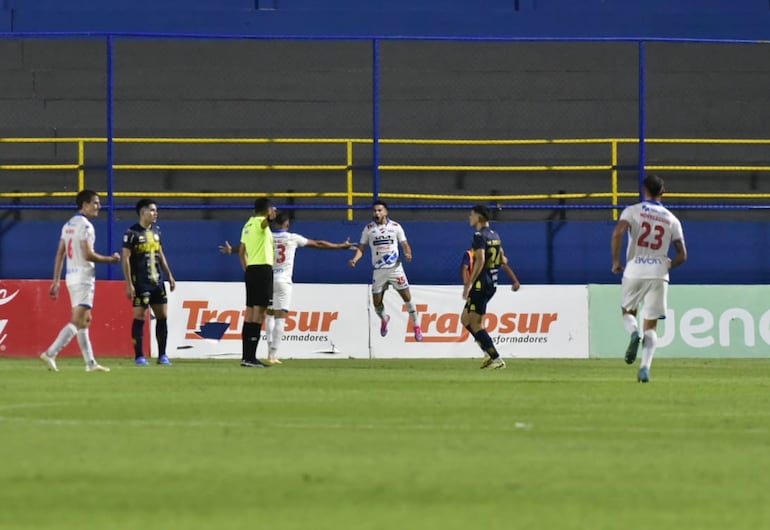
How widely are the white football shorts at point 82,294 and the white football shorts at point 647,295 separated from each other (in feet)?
18.6

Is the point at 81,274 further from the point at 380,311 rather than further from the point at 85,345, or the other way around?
the point at 380,311

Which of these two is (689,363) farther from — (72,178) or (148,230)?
(72,178)

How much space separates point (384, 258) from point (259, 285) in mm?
4180

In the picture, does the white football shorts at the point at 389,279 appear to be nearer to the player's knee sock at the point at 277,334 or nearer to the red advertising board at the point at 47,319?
the player's knee sock at the point at 277,334

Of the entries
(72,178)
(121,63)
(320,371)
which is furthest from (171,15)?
(320,371)

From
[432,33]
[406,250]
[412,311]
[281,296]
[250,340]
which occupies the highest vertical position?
[432,33]

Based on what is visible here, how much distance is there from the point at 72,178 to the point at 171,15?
11.4 feet

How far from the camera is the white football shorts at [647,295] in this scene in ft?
52.5

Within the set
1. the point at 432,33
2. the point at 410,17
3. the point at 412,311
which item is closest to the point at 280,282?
the point at 412,311

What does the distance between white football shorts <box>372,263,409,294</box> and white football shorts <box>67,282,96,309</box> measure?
6.61m

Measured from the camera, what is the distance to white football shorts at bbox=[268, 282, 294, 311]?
70.8ft

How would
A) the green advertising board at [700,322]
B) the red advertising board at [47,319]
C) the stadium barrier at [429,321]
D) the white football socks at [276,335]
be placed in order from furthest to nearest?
the green advertising board at [700,322] → the stadium barrier at [429,321] → the red advertising board at [47,319] → the white football socks at [276,335]

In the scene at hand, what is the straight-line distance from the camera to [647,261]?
52.7 feet

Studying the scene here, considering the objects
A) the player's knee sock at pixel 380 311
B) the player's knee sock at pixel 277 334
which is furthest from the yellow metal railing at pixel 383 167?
the player's knee sock at pixel 277 334
